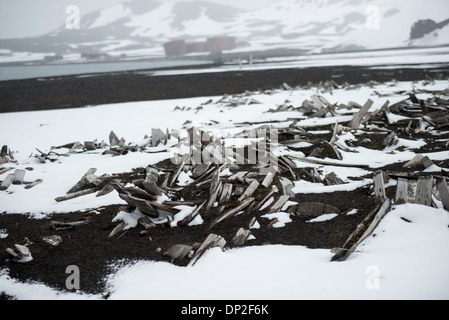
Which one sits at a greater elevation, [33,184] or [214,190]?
[214,190]

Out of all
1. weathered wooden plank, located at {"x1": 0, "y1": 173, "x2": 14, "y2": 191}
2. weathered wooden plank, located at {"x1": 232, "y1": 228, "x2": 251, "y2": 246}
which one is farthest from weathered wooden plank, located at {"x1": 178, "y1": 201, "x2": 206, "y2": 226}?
weathered wooden plank, located at {"x1": 0, "y1": 173, "x2": 14, "y2": 191}

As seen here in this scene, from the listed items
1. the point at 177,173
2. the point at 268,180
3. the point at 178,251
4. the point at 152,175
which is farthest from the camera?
the point at 177,173

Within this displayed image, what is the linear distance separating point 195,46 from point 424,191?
402 feet

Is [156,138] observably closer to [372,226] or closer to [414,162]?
[414,162]

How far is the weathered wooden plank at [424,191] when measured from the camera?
430 cm

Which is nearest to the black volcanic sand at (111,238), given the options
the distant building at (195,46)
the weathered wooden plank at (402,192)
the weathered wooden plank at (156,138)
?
the weathered wooden plank at (402,192)

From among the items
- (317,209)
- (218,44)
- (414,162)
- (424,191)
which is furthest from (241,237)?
(218,44)

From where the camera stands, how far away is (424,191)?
434 cm

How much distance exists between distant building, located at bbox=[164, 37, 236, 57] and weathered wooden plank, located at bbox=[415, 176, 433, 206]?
383ft

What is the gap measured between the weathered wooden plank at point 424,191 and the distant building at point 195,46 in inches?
4600

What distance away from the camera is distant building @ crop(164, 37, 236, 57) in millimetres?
116688

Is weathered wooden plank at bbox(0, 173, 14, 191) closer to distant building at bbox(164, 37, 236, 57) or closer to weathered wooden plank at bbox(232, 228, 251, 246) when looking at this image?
weathered wooden plank at bbox(232, 228, 251, 246)

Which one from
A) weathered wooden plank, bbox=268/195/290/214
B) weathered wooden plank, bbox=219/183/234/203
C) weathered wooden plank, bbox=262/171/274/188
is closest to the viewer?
weathered wooden plank, bbox=268/195/290/214
